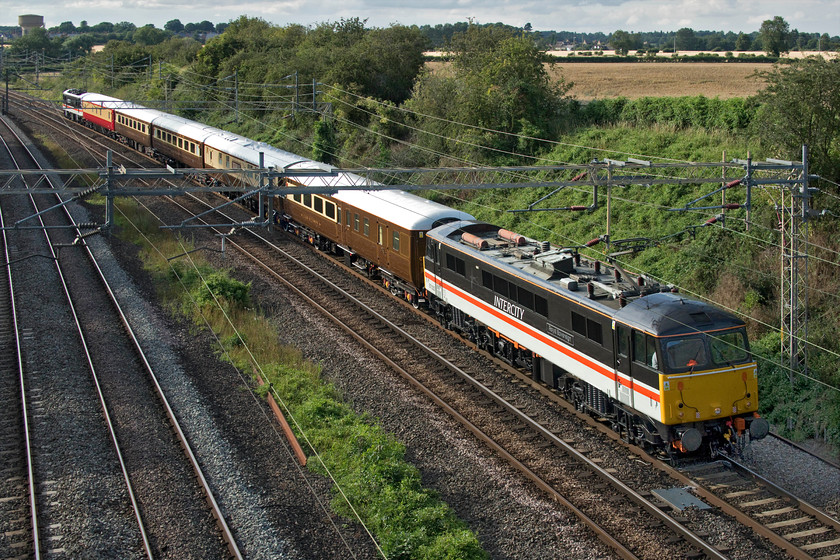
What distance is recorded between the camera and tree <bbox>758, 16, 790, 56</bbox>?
49625 mm

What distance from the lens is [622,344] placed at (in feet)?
48.7

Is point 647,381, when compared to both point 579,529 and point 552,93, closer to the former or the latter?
point 579,529

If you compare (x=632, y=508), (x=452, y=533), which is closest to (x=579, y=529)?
(x=632, y=508)

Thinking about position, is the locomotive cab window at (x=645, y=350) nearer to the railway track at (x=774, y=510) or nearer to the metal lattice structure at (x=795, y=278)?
the railway track at (x=774, y=510)

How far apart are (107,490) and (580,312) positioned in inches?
364

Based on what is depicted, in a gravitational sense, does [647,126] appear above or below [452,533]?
above

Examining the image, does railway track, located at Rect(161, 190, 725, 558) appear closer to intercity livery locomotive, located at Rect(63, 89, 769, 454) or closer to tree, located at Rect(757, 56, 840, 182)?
intercity livery locomotive, located at Rect(63, 89, 769, 454)

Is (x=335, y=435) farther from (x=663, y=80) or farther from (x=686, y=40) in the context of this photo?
(x=686, y=40)

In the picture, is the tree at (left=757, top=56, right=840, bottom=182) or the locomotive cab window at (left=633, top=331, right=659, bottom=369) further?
the tree at (left=757, top=56, right=840, bottom=182)

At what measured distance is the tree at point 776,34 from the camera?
4962 cm

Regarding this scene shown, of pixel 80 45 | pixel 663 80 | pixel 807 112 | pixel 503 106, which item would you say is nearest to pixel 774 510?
pixel 807 112

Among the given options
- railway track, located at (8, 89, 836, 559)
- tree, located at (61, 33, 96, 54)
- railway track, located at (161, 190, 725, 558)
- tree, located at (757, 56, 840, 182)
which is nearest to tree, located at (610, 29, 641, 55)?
tree, located at (757, 56, 840, 182)

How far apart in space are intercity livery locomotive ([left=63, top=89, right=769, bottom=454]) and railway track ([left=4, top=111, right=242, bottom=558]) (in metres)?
5.64

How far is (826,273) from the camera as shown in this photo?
71.7ft
